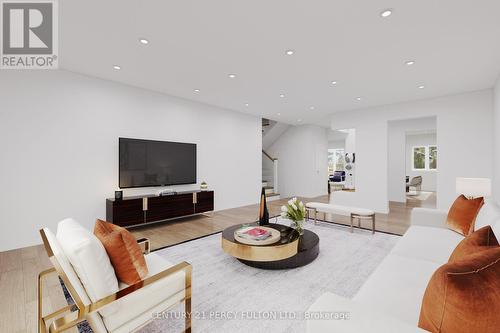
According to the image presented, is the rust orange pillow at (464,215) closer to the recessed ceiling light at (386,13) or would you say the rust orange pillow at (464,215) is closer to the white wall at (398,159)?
the recessed ceiling light at (386,13)

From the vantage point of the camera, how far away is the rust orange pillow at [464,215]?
2531 millimetres

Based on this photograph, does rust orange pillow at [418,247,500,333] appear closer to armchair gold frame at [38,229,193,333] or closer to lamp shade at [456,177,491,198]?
armchair gold frame at [38,229,193,333]

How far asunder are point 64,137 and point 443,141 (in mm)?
7738

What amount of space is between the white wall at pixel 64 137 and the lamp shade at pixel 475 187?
516 cm

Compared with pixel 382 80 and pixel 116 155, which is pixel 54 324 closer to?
pixel 116 155

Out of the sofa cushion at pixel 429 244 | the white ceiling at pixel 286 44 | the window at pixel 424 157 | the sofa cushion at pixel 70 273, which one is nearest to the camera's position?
the sofa cushion at pixel 70 273

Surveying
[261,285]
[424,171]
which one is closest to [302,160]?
[424,171]

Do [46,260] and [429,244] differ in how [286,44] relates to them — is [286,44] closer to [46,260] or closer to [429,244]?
[429,244]

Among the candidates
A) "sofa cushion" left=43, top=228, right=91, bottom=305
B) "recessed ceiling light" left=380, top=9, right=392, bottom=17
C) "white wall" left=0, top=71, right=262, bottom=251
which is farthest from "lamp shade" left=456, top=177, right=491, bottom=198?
"white wall" left=0, top=71, right=262, bottom=251

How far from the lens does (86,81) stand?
13.0 ft

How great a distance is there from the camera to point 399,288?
1.51 metres

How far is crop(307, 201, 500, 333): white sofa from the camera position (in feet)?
3.33

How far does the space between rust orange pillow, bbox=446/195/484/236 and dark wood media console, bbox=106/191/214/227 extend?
14.1 feet

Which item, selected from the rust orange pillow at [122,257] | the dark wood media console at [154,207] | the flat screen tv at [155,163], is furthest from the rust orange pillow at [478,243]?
the flat screen tv at [155,163]
